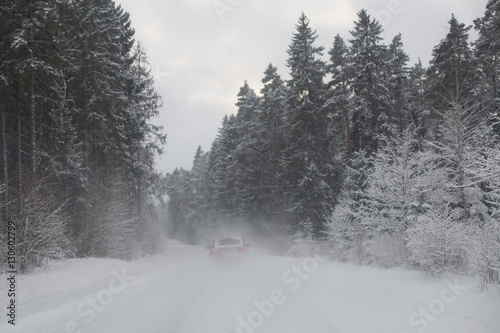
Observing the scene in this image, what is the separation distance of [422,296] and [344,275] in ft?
10.2

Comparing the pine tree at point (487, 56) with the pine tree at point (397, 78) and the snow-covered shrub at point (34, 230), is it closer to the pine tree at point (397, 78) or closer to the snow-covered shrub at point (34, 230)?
the pine tree at point (397, 78)

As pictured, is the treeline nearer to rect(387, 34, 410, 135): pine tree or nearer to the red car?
the red car

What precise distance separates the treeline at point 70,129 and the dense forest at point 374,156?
12.4m

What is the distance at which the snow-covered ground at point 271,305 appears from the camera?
5.48 meters

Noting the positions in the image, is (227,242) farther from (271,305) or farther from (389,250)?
(271,305)

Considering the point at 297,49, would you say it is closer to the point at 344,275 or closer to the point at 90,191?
the point at 90,191

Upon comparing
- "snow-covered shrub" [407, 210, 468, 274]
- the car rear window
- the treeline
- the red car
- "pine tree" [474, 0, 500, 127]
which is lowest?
the red car

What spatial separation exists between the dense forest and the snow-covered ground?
1052 millimetres

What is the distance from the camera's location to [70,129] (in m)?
20.5

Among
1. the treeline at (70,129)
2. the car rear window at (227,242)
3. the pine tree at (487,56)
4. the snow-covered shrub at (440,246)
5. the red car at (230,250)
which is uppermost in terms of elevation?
the pine tree at (487,56)

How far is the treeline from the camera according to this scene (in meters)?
13.0

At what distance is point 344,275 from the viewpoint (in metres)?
9.38

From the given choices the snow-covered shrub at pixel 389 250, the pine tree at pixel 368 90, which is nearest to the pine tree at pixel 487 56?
the pine tree at pixel 368 90

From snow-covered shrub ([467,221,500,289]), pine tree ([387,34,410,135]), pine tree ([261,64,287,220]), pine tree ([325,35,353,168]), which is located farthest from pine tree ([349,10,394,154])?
snow-covered shrub ([467,221,500,289])
